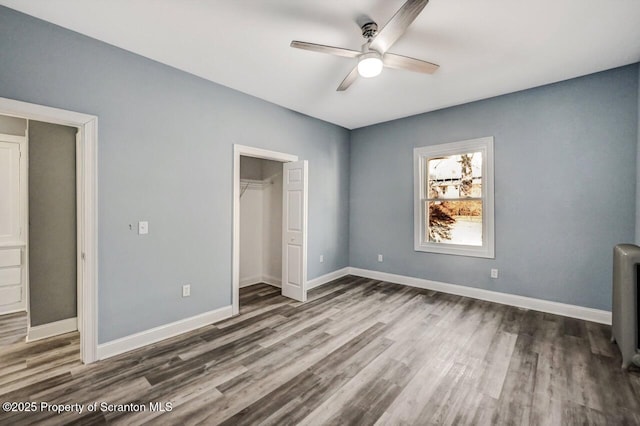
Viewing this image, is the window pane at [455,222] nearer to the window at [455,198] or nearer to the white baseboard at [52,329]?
the window at [455,198]

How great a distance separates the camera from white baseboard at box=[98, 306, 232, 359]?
8.31 feet

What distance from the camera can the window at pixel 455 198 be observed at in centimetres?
399

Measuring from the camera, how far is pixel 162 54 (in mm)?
2736

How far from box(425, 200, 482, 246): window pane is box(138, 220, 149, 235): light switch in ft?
13.0

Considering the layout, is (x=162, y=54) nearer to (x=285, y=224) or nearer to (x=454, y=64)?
(x=285, y=224)

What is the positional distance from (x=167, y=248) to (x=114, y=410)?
1457 mm

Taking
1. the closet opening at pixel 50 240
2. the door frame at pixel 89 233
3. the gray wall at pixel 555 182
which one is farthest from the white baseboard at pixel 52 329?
the gray wall at pixel 555 182

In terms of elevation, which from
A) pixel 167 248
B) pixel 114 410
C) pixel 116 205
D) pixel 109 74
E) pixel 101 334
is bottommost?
pixel 114 410

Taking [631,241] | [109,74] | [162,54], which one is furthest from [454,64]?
[109,74]

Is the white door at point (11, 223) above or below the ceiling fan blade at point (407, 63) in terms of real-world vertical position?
below

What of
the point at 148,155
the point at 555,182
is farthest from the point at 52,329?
the point at 555,182

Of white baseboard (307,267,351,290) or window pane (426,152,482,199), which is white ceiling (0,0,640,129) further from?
white baseboard (307,267,351,290)

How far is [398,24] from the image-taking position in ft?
6.26

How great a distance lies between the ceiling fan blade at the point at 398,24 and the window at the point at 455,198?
257cm
